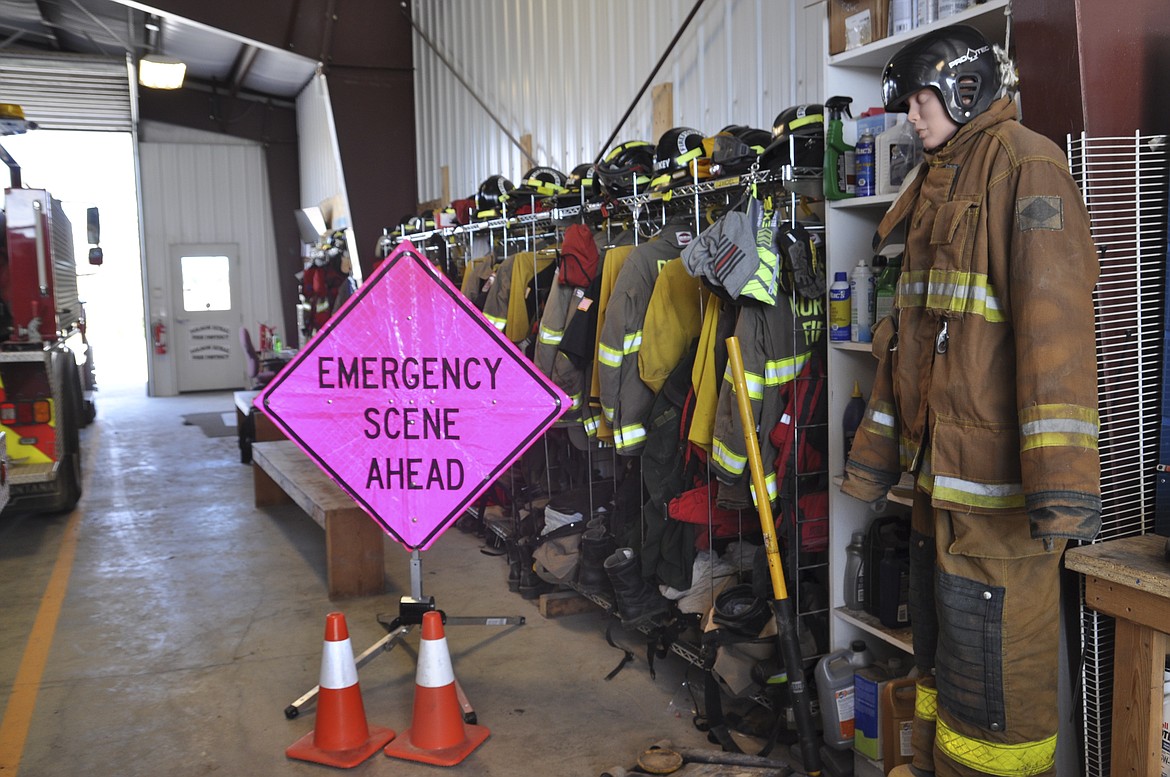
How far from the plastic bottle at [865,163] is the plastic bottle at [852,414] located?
654 mm

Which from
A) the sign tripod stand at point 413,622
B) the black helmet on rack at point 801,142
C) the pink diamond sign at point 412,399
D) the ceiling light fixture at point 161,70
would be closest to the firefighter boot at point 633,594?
the sign tripod stand at point 413,622

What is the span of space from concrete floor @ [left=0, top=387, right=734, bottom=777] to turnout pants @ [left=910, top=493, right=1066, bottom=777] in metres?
1.30

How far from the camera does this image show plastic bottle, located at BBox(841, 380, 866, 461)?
10.9 ft

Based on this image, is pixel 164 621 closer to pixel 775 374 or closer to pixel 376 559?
pixel 376 559

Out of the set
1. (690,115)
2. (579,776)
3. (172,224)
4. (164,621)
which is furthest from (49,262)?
(172,224)

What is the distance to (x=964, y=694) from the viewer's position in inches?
94.2

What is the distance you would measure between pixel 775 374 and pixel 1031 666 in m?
1.37

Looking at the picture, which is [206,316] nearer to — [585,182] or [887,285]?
[585,182]

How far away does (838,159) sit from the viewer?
10.6 ft

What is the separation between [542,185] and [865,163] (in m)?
3.00

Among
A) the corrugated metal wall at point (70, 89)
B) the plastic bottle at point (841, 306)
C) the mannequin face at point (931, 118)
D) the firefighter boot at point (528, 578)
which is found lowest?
the firefighter boot at point (528, 578)

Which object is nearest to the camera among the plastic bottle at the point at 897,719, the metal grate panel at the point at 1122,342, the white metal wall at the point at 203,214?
the metal grate panel at the point at 1122,342

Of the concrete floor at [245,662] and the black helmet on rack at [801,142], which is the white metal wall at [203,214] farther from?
the black helmet on rack at [801,142]

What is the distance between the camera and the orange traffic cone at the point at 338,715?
3369 millimetres
